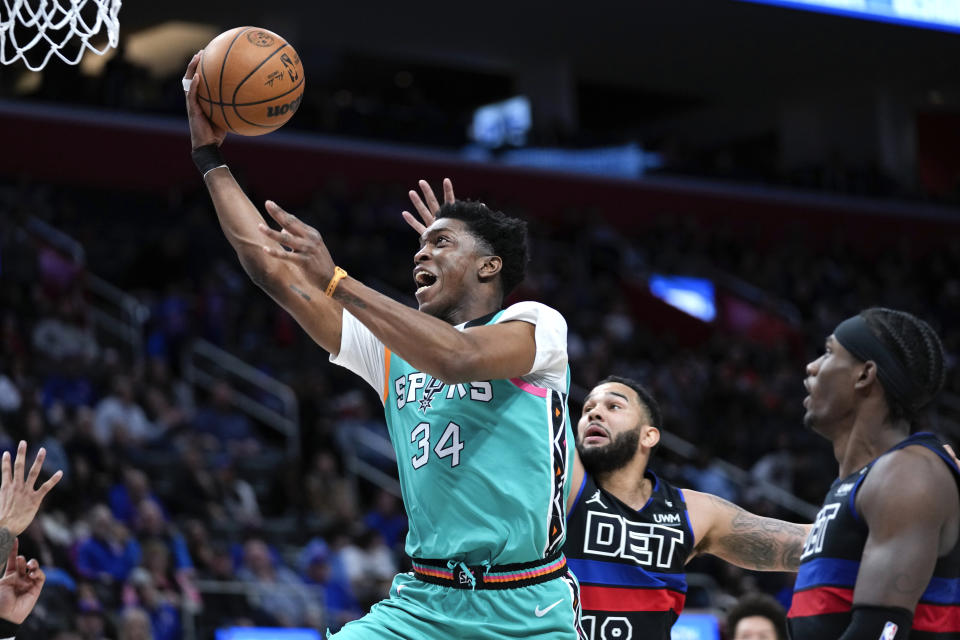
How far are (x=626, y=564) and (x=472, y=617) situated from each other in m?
1.50

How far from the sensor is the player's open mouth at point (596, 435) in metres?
5.46

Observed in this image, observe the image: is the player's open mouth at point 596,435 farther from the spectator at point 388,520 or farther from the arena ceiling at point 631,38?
the arena ceiling at point 631,38

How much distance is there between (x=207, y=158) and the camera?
170 inches

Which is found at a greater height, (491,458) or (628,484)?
(491,458)

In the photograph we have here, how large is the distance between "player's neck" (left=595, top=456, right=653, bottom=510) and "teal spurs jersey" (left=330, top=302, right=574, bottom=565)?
1410 millimetres

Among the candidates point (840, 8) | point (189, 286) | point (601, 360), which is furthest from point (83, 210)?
point (840, 8)

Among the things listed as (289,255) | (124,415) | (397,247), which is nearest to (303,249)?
(289,255)

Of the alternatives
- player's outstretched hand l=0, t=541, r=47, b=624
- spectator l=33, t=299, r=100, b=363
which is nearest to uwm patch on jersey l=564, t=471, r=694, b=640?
player's outstretched hand l=0, t=541, r=47, b=624

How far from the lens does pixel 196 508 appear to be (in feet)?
35.2

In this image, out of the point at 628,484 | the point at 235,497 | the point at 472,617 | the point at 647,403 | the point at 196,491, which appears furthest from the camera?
the point at 235,497

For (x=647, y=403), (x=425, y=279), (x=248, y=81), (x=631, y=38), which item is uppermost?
(x=631, y=38)

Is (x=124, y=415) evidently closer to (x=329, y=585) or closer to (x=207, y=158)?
(x=329, y=585)

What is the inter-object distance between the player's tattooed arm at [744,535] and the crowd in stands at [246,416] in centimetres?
399

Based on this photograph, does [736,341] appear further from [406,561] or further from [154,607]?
[154,607]
